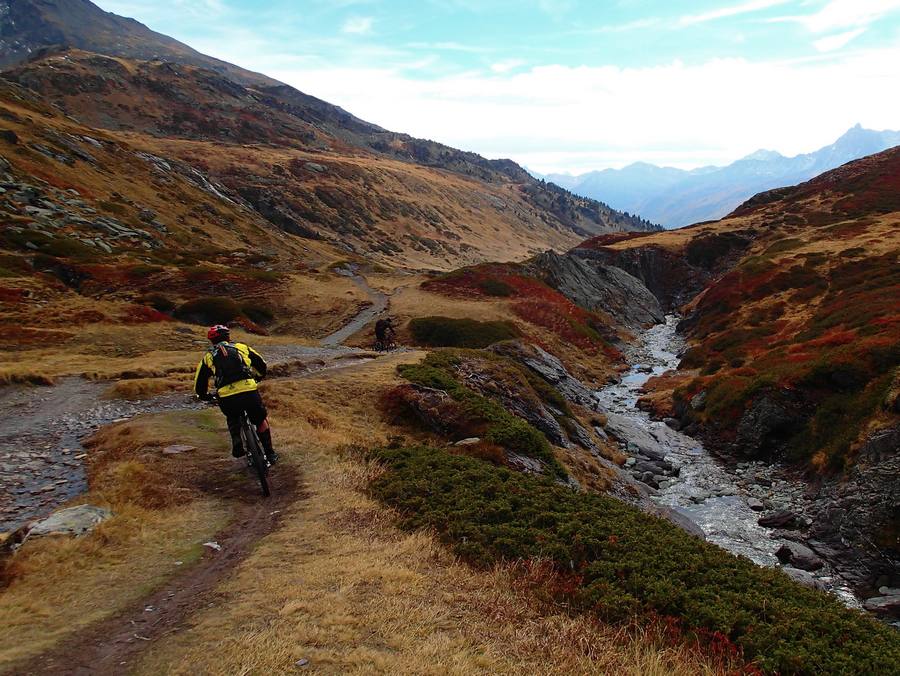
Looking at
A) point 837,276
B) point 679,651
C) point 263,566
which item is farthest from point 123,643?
point 837,276

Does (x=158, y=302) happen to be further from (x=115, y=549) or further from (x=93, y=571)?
(x=93, y=571)

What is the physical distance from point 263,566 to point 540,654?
16.3 feet

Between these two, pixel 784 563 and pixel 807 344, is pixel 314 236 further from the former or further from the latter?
pixel 784 563

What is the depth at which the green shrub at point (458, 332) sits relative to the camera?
4411 centimetres

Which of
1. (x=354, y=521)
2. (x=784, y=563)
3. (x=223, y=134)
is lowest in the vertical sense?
(x=784, y=563)

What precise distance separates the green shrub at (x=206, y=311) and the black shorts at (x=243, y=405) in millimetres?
33394

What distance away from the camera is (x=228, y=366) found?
1236 cm

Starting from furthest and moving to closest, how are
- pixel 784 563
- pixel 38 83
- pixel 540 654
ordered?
pixel 38 83 → pixel 784 563 → pixel 540 654

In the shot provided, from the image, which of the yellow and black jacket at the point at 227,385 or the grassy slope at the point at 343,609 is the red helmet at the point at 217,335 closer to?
the yellow and black jacket at the point at 227,385

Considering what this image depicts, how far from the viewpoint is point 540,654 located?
6.88 meters

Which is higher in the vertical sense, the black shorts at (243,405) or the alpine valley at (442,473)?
the black shorts at (243,405)

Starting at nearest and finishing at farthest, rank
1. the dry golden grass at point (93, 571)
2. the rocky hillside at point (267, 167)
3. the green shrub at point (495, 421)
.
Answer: the dry golden grass at point (93, 571) → the green shrub at point (495, 421) → the rocky hillside at point (267, 167)

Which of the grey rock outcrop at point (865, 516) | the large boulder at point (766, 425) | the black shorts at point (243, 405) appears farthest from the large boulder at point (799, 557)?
the black shorts at point (243, 405)

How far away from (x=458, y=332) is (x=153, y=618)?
1504 inches
